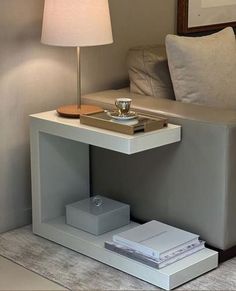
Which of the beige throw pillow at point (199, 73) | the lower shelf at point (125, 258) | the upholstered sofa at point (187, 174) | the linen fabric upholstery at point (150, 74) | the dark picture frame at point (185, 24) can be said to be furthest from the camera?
the dark picture frame at point (185, 24)

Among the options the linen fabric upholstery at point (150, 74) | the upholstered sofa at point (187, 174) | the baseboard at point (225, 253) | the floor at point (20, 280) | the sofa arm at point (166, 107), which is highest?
the linen fabric upholstery at point (150, 74)

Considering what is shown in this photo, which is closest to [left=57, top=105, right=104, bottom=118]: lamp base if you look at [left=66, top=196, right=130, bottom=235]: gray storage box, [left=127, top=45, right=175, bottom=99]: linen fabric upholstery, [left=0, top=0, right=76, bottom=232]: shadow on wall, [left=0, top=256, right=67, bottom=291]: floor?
[left=0, top=0, right=76, bottom=232]: shadow on wall

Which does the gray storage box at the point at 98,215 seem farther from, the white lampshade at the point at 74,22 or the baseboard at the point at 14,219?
the white lampshade at the point at 74,22

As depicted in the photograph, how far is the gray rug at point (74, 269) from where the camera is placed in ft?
8.04

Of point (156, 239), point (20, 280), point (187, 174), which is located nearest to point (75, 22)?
point (187, 174)

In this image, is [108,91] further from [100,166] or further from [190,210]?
[190,210]

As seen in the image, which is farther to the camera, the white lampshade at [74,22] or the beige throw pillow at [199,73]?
the beige throw pillow at [199,73]

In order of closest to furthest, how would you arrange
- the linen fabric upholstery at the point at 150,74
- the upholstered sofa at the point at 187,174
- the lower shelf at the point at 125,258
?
the lower shelf at the point at 125,258 → the upholstered sofa at the point at 187,174 → the linen fabric upholstery at the point at 150,74

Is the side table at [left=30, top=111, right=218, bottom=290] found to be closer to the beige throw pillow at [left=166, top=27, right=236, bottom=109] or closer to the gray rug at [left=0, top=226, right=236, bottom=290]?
the gray rug at [left=0, top=226, right=236, bottom=290]

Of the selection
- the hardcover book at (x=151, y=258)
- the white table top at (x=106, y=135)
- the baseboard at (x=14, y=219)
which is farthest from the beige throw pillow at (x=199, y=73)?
the baseboard at (x=14, y=219)

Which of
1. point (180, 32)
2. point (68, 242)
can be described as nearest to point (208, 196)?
point (68, 242)

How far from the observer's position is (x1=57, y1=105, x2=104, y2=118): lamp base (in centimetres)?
277

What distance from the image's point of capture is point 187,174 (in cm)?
265

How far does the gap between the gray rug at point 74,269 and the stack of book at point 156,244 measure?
9cm
